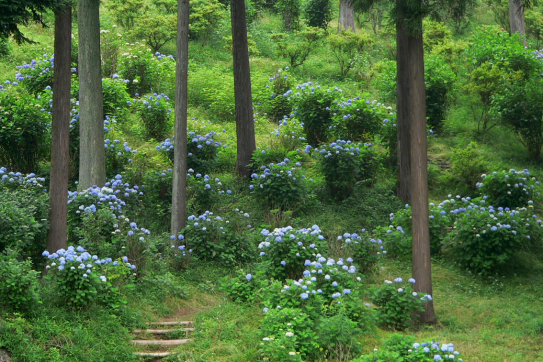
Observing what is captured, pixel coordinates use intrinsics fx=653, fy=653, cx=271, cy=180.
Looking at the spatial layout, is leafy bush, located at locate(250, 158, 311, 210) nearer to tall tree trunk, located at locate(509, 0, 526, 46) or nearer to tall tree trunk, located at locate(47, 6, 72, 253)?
tall tree trunk, located at locate(47, 6, 72, 253)

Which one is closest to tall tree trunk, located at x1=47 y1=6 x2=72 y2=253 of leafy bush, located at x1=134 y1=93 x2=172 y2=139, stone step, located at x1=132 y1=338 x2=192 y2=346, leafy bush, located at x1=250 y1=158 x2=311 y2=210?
stone step, located at x1=132 y1=338 x2=192 y2=346

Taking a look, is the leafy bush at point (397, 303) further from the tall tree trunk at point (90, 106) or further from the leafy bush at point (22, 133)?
the leafy bush at point (22, 133)

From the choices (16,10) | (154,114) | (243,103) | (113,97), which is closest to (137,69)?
(154,114)

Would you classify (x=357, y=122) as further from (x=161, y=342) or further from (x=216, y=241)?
(x=161, y=342)

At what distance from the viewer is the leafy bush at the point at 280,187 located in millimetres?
12797

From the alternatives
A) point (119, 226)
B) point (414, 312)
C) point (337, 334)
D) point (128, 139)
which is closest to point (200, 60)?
point (128, 139)

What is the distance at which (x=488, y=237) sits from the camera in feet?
37.0

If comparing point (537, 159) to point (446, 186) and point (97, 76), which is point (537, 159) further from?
point (97, 76)

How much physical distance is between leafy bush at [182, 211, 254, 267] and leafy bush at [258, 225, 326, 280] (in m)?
1.56

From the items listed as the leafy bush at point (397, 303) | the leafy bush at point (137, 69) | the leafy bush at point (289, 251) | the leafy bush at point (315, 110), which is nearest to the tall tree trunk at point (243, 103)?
the leafy bush at point (315, 110)

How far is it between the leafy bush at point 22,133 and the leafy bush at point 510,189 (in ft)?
28.9

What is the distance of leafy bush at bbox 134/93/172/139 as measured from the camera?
14.8 metres

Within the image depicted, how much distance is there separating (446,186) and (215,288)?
23.9 ft

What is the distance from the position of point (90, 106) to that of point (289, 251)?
4985 mm
